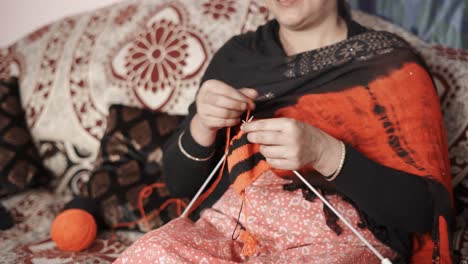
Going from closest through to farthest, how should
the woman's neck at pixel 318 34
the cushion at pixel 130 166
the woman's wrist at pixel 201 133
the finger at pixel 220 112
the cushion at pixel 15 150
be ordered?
1. the finger at pixel 220 112
2. the woman's wrist at pixel 201 133
3. the woman's neck at pixel 318 34
4. the cushion at pixel 130 166
5. the cushion at pixel 15 150

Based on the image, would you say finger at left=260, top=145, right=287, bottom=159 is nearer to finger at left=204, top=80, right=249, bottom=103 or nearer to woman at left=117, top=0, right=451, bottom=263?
woman at left=117, top=0, right=451, bottom=263

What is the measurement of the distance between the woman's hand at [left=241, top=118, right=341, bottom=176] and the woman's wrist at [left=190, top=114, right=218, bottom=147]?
0.19 meters

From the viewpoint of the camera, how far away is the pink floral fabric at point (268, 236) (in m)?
0.99

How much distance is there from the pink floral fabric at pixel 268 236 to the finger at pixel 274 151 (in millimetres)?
163

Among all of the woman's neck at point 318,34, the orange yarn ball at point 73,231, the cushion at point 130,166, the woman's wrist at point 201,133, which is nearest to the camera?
the woman's wrist at point 201,133

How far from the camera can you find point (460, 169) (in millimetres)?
1490

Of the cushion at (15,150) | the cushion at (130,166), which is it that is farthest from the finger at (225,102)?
the cushion at (15,150)

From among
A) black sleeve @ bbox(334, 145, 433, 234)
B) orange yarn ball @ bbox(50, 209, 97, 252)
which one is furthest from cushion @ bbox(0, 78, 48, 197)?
black sleeve @ bbox(334, 145, 433, 234)

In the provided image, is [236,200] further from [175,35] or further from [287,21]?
[175,35]

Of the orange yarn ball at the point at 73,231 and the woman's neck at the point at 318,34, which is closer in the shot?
the woman's neck at the point at 318,34

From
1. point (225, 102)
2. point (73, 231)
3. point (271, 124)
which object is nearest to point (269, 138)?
point (271, 124)

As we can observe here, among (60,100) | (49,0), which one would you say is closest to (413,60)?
(60,100)

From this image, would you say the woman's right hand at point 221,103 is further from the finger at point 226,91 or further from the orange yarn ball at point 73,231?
the orange yarn ball at point 73,231

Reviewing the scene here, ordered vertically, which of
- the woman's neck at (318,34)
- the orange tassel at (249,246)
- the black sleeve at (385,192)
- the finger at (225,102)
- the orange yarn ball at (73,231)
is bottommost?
the orange yarn ball at (73,231)
